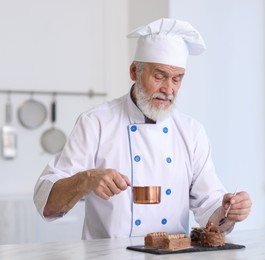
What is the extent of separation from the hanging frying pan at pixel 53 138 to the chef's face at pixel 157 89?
1734 millimetres

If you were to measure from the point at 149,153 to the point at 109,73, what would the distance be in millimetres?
2031

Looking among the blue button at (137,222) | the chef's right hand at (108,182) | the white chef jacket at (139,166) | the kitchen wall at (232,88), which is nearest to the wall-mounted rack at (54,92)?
the kitchen wall at (232,88)

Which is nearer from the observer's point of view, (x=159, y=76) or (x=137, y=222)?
(x=137, y=222)

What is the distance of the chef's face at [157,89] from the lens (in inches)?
103

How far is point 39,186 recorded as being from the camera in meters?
2.46

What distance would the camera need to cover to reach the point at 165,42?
271cm

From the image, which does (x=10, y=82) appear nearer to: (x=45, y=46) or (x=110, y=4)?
(x=45, y=46)

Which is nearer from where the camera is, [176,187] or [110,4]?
[176,187]

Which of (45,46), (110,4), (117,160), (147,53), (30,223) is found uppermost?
(110,4)

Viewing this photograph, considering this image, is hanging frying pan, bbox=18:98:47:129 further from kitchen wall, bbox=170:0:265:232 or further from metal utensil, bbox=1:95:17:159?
kitchen wall, bbox=170:0:265:232

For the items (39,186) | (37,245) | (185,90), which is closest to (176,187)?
(39,186)

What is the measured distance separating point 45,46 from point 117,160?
6.49 feet

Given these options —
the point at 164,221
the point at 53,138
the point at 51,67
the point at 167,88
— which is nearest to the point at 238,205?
the point at 164,221

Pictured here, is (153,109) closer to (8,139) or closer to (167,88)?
(167,88)
